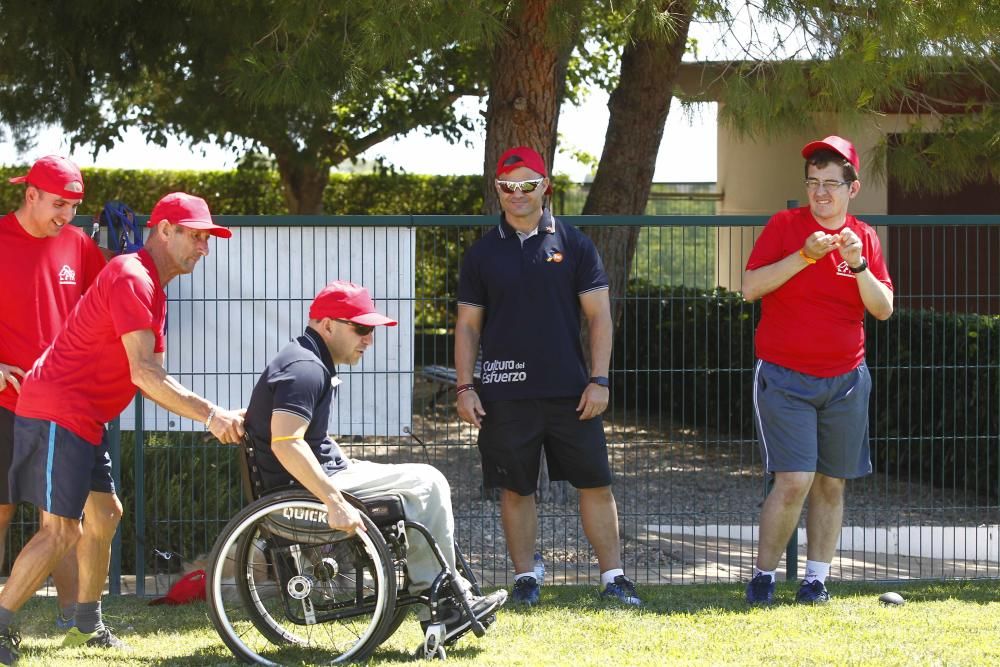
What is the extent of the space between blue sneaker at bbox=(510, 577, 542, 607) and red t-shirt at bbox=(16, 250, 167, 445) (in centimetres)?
191

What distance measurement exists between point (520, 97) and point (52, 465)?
4372 millimetres

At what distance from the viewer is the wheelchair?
4.53 m

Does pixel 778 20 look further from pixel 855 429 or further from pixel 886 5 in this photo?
pixel 855 429

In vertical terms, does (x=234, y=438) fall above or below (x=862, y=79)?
below

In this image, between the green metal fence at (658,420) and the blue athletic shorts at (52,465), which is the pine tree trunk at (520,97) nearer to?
the green metal fence at (658,420)

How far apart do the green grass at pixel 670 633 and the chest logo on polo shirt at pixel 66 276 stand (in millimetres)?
1398

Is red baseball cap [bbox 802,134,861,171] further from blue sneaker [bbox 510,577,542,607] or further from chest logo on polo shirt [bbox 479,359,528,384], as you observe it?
blue sneaker [bbox 510,577,542,607]

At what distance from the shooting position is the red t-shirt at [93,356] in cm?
457

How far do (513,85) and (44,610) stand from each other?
4253 millimetres

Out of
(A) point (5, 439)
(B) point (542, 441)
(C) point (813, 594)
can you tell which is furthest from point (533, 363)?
(A) point (5, 439)

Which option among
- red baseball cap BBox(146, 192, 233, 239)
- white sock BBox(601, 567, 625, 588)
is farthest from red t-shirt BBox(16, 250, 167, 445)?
white sock BBox(601, 567, 625, 588)

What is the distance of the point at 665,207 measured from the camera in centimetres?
1919

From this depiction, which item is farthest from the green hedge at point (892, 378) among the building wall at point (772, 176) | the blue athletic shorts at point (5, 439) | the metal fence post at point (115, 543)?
the blue athletic shorts at point (5, 439)

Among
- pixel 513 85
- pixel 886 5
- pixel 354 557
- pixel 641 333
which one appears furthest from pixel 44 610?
pixel 886 5
